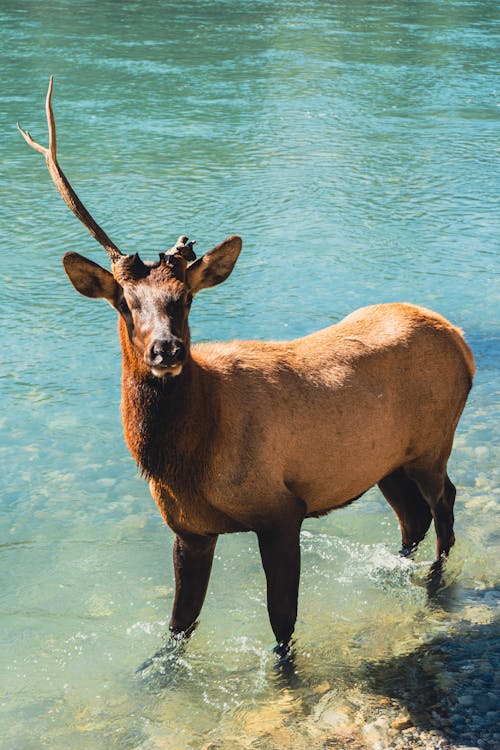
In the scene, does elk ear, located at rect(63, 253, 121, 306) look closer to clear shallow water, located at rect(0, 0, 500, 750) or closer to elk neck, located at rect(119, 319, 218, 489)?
elk neck, located at rect(119, 319, 218, 489)

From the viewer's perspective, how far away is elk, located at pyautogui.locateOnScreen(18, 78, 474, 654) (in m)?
4.61

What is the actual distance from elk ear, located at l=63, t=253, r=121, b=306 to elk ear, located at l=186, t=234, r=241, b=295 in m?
0.35

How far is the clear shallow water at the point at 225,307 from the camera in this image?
5285 millimetres

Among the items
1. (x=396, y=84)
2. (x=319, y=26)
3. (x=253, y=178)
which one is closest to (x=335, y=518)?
(x=253, y=178)

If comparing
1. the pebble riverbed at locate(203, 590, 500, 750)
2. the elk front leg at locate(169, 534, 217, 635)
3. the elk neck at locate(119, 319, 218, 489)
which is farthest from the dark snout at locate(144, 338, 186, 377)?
the pebble riverbed at locate(203, 590, 500, 750)

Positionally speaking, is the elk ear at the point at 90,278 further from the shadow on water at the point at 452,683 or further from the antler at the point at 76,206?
the shadow on water at the point at 452,683

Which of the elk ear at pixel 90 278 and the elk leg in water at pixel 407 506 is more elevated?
the elk ear at pixel 90 278

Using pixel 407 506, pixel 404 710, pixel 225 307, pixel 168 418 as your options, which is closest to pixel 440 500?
pixel 407 506

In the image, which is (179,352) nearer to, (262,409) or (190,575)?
(262,409)

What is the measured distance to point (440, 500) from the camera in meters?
5.94

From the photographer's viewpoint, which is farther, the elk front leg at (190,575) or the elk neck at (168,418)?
the elk front leg at (190,575)

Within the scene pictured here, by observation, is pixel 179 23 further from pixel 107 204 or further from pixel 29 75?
pixel 107 204

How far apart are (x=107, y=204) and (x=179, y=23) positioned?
15.9 m

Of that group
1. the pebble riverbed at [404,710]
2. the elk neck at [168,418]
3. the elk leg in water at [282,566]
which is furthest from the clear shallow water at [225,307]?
the elk neck at [168,418]
